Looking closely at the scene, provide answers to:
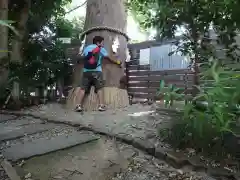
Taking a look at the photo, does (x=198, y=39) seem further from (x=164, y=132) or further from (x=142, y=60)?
(x=142, y=60)

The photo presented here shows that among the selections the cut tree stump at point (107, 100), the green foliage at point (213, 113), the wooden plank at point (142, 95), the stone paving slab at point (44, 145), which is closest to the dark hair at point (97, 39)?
the cut tree stump at point (107, 100)

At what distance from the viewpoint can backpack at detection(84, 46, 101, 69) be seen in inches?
186

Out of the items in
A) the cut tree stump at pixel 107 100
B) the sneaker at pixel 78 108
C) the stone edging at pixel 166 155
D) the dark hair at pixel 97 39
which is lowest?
the stone edging at pixel 166 155

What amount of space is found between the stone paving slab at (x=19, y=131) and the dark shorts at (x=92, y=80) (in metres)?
1.54

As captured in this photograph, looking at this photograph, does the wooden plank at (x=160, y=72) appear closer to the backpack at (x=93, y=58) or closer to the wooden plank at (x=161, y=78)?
the wooden plank at (x=161, y=78)

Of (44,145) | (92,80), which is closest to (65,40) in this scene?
(92,80)

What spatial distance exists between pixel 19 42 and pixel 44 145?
351 cm

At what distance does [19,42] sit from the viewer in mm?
5113

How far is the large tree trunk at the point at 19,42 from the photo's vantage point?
16.3ft

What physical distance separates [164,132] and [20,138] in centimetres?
189

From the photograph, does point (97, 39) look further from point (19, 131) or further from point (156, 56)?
point (19, 131)

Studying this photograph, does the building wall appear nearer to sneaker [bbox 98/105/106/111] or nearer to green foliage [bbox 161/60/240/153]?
sneaker [bbox 98/105/106/111]

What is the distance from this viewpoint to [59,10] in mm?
6625

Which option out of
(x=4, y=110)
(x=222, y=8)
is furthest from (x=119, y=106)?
(x=222, y=8)
